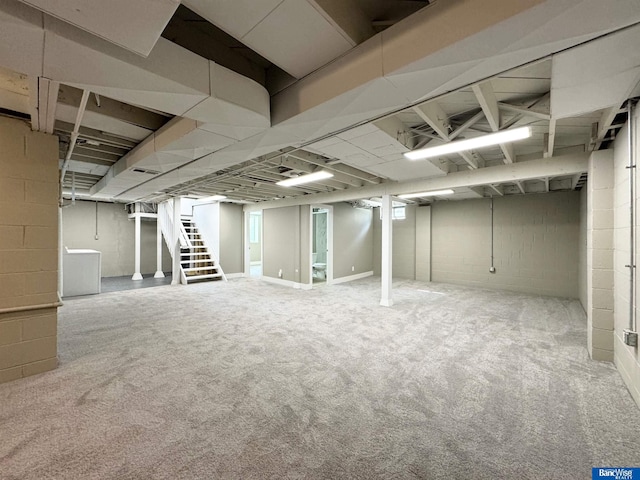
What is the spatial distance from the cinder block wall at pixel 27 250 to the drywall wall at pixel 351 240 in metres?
5.80

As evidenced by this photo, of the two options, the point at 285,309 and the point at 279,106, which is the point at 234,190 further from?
the point at 279,106

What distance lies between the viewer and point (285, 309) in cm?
479

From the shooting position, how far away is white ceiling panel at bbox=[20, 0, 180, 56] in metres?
1.10

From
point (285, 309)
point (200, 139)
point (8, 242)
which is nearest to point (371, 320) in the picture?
point (285, 309)

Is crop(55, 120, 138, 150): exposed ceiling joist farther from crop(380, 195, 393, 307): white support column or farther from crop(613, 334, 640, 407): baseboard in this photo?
crop(613, 334, 640, 407): baseboard

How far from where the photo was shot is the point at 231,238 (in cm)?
848

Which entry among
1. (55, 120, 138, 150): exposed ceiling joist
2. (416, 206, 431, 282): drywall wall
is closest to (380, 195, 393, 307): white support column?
(416, 206, 431, 282): drywall wall

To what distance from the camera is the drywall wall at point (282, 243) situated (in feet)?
23.3

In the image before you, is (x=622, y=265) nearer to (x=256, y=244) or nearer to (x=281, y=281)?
(x=281, y=281)

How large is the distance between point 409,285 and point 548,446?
557cm

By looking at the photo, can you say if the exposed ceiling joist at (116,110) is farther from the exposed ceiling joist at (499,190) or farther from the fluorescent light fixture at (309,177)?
the exposed ceiling joist at (499,190)

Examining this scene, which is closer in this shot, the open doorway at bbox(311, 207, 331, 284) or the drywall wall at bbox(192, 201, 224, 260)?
the drywall wall at bbox(192, 201, 224, 260)

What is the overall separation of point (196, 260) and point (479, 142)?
7462 mm

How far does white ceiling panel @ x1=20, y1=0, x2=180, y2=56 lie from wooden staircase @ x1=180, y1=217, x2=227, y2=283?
6877mm
